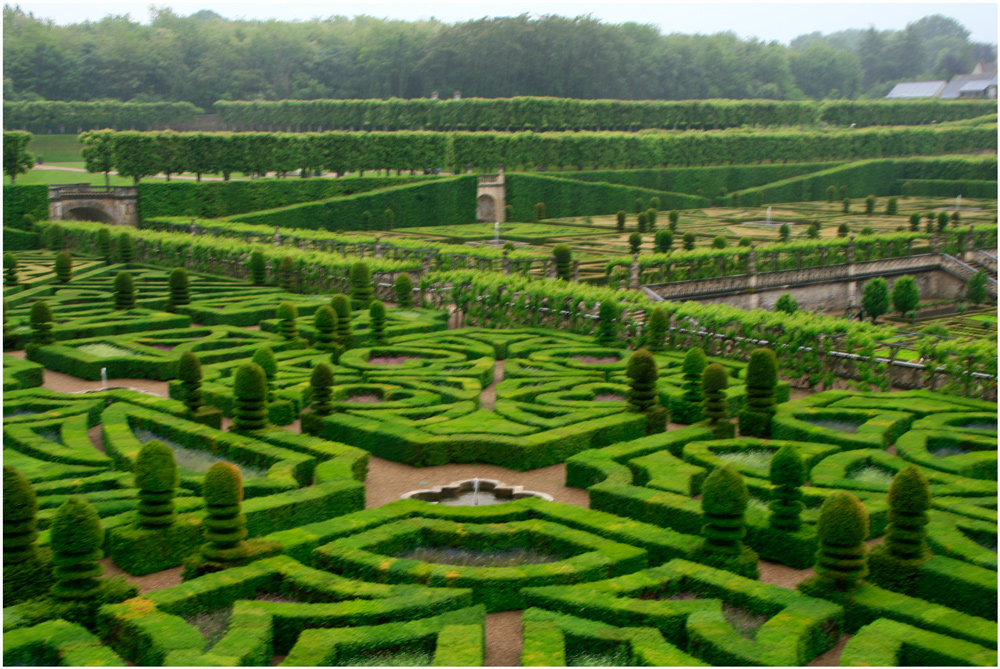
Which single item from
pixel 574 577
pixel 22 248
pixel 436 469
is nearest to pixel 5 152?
pixel 22 248

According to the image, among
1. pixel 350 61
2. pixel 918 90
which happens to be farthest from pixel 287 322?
pixel 918 90

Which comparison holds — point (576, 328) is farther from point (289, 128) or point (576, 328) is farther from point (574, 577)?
point (289, 128)

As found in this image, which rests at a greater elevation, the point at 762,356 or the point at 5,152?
the point at 5,152

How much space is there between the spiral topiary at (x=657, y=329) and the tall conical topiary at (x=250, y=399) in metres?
9.87

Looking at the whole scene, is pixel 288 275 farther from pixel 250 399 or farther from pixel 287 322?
pixel 250 399

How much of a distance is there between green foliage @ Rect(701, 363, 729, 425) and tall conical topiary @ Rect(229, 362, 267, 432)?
7777mm

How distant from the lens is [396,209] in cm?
5778

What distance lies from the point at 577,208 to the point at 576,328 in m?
38.9

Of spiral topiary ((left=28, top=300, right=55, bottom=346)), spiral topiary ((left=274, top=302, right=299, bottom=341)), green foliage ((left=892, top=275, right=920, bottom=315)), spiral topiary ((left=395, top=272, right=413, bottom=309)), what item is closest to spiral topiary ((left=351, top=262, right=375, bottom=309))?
spiral topiary ((left=395, top=272, right=413, bottom=309))

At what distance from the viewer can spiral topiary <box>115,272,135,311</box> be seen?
28.4 m

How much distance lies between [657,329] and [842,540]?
12.2 meters

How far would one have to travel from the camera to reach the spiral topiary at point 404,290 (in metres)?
28.2

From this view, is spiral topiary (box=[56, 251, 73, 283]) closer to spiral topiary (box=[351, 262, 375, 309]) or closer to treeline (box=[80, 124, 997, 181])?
spiral topiary (box=[351, 262, 375, 309])

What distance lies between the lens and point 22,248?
148 feet
